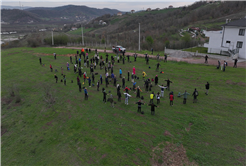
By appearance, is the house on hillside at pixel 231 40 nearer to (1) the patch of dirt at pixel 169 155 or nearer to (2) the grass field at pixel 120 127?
(2) the grass field at pixel 120 127

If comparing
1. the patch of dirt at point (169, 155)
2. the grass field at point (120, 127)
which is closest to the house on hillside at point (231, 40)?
the grass field at point (120, 127)

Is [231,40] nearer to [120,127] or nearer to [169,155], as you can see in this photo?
[120,127]

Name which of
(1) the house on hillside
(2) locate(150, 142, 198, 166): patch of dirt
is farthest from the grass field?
(1) the house on hillside

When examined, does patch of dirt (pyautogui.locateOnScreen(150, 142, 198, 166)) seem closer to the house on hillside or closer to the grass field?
the grass field

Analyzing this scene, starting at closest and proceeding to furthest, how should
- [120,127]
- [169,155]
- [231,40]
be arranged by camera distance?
[169,155], [120,127], [231,40]

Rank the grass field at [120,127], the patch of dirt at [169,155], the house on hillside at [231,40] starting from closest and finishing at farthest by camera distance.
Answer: the patch of dirt at [169,155]
the grass field at [120,127]
the house on hillside at [231,40]

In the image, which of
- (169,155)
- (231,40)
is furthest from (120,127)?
(231,40)

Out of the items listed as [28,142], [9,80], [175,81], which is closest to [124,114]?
[28,142]
